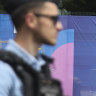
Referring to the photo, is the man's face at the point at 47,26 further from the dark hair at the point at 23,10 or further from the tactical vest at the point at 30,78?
the tactical vest at the point at 30,78

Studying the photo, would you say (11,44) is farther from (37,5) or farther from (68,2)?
(68,2)

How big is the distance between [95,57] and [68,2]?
23.1 meters

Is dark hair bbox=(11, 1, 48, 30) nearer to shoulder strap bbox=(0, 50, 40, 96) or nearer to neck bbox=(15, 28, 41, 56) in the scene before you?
neck bbox=(15, 28, 41, 56)

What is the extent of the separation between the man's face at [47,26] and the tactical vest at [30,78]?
159 millimetres

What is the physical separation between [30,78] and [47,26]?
273 mm

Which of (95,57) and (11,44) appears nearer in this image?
(11,44)

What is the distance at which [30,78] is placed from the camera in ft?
4.69

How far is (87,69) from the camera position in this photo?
21.7 ft

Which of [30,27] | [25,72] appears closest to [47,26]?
[30,27]

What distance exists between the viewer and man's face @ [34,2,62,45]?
4.97 ft

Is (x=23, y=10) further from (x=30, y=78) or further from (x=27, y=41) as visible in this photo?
(x=30, y=78)

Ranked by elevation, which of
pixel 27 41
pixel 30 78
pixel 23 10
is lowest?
pixel 30 78

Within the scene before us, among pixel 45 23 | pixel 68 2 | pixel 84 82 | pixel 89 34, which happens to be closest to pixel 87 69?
pixel 84 82

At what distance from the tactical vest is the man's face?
159 mm
